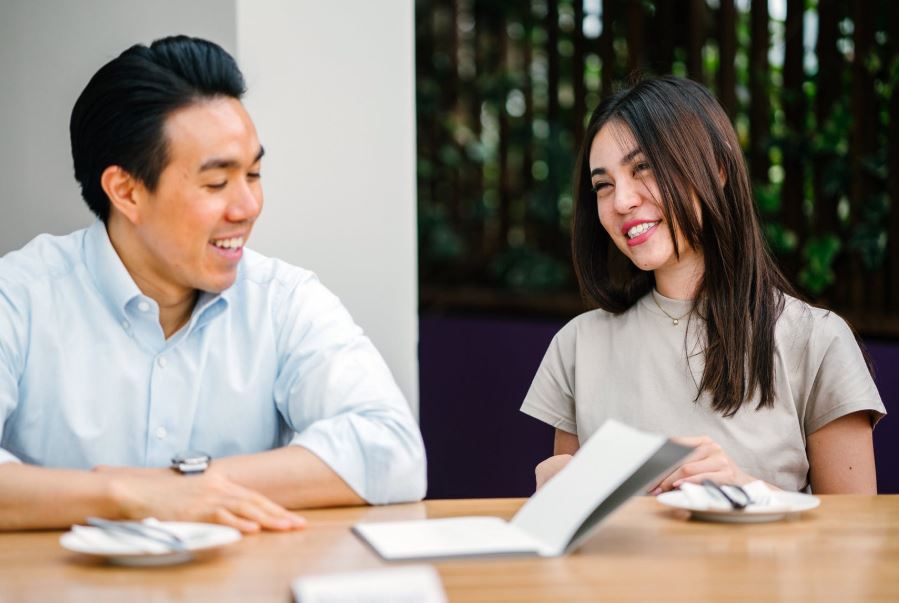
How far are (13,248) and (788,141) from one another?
2392mm

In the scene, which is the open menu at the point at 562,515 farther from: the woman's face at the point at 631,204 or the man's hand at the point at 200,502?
the woman's face at the point at 631,204

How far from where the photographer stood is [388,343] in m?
2.45

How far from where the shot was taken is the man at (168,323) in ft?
5.97

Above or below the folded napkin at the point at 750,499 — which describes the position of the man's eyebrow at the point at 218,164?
above

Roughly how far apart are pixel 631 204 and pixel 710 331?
0.93ft

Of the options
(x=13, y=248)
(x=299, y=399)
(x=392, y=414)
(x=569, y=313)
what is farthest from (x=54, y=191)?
(x=569, y=313)

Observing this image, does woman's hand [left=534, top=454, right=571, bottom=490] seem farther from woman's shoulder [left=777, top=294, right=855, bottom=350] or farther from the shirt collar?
the shirt collar

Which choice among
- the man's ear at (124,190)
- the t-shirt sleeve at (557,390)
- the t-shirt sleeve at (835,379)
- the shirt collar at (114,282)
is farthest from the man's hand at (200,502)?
the t-shirt sleeve at (835,379)

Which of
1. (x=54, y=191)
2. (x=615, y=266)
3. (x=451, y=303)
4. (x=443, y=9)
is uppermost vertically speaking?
(x=443, y=9)

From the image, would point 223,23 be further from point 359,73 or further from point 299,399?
point 299,399

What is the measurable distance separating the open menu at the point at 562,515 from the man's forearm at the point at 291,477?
137 millimetres

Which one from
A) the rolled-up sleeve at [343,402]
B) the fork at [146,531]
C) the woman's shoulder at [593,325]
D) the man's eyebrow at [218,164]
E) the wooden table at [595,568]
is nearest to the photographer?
the wooden table at [595,568]

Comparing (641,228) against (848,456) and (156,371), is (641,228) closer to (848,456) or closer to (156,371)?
(848,456)

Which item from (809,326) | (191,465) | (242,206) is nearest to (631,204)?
(809,326)
